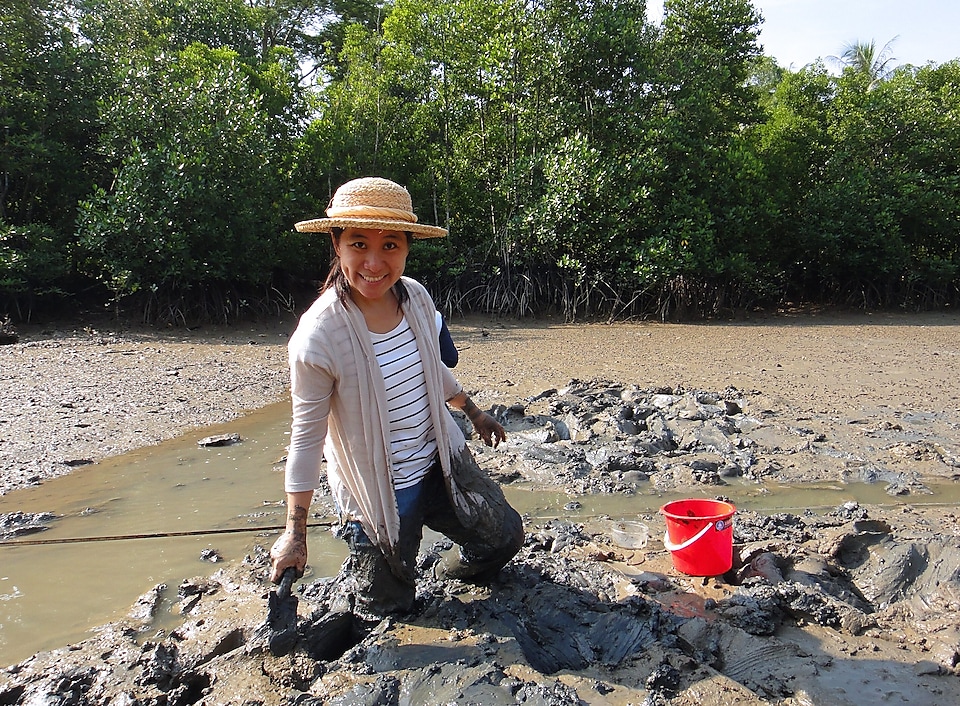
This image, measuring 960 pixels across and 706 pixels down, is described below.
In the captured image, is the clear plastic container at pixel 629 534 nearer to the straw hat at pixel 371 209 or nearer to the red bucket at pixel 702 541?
the red bucket at pixel 702 541

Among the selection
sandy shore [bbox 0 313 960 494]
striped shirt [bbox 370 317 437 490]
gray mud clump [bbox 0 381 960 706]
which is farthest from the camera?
sandy shore [bbox 0 313 960 494]

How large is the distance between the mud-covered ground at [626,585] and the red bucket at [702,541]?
82mm

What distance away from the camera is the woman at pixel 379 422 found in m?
2.53

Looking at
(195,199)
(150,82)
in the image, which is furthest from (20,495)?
(150,82)

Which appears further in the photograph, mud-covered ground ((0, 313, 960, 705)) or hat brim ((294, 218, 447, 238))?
mud-covered ground ((0, 313, 960, 705))

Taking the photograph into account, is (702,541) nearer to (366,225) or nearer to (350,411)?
(350,411)

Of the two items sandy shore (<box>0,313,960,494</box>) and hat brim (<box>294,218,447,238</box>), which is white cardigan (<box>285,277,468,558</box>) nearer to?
hat brim (<box>294,218,447,238</box>)

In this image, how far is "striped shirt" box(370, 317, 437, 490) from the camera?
2709 millimetres

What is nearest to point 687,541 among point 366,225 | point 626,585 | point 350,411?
point 626,585

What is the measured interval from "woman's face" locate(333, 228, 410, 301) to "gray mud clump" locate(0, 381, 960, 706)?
1.26m

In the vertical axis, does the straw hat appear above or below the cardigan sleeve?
above

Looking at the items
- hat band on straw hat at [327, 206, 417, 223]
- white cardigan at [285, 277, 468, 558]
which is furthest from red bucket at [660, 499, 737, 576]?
hat band on straw hat at [327, 206, 417, 223]

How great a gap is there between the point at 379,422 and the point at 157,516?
270 centimetres

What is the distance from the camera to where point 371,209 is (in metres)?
2.49
